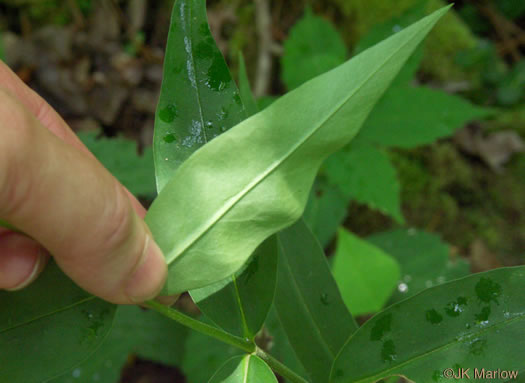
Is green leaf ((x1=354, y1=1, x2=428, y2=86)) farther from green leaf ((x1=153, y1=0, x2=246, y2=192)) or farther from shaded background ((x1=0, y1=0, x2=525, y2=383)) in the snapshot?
green leaf ((x1=153, y1=0, x2=246, y2=192))

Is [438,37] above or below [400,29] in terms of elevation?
below

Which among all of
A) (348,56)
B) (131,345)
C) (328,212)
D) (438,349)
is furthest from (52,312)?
(348,56)

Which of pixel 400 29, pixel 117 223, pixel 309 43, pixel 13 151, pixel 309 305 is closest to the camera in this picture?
pixel 13 151

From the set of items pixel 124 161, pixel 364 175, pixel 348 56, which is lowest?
pixel 364 175

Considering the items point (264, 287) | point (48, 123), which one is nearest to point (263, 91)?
point (48, 123)

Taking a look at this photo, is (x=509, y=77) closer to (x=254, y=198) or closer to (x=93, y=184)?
(x=254, y=198)

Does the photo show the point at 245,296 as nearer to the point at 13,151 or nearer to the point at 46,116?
the point at 13,151
